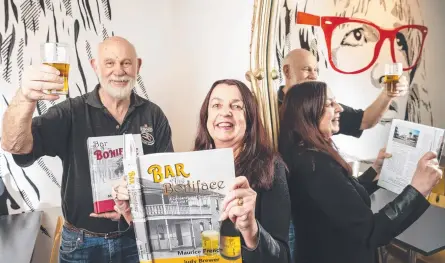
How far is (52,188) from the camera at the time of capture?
3.18 ft

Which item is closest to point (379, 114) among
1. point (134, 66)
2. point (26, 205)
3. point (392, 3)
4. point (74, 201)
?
point (392, 3)

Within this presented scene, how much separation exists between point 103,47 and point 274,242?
2.11 feet

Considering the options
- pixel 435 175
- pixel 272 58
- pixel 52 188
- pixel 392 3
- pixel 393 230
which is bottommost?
pixel 393 230

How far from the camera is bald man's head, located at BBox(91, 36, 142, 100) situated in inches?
38.3

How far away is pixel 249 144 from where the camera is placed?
104 centimetres

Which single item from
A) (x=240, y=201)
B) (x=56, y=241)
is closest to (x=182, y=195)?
(x=240, y=201)

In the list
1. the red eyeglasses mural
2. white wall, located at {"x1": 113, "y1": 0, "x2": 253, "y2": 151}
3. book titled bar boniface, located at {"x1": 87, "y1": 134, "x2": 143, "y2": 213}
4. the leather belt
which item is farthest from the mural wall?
the leather belt

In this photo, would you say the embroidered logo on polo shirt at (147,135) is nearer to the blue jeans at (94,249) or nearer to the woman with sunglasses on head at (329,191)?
the blue jeans at (94,249)

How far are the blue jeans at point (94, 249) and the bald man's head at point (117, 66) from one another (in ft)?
1.20

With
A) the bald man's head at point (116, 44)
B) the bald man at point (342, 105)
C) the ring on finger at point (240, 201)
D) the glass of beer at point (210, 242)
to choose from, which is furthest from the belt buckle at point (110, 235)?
the bald man at point (342, 105)

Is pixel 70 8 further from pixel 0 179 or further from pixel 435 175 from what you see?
pixel 435 175

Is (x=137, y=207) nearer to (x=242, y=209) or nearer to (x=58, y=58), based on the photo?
(x=242, y=209)

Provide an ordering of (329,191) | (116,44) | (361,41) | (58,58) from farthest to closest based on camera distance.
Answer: (361,41) → (329,191) → (116,44) → (58,58)

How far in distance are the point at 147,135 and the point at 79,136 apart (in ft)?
0.55
